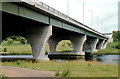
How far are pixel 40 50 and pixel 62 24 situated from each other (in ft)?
32.7

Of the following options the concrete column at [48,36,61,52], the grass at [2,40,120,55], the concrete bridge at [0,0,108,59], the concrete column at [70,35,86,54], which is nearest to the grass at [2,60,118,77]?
the concrete bridge at [0,0,108,59]

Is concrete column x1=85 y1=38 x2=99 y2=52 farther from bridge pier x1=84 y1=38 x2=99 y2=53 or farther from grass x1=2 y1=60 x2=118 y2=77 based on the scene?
grass x1=2 y1=60 x2=118 y2=77

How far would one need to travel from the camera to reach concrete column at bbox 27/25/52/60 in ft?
102

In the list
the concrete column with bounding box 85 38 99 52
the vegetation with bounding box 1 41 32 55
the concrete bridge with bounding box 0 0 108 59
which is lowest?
the vegetation with bounding box 1 41 32 55

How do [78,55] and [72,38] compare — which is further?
[72,38]

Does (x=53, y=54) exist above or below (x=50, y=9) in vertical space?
below

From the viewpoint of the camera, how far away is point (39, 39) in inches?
1256

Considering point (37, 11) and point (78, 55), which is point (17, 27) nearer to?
point (37, 11)

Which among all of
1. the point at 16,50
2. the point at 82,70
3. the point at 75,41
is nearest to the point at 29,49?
the point at 16,50

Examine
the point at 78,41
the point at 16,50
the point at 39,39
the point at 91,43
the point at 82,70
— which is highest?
the point at 78,41

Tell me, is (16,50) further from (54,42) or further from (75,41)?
(75,41)

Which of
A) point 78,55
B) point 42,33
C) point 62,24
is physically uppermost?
point 62,24

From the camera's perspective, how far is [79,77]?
10.4m

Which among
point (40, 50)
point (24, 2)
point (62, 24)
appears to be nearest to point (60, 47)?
point (62, 24)
